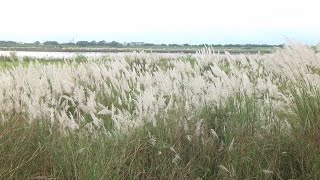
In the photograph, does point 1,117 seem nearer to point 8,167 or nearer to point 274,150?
point 8,167

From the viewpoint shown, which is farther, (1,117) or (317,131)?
(1,117)

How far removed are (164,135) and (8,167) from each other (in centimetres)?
139

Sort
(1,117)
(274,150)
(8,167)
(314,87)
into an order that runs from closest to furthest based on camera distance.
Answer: (8,167) → (274,150) → (314,87) → (1,117)

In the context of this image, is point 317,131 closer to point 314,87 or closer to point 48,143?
point 314,87

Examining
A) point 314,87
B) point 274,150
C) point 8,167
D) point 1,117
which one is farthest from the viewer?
point 1,117

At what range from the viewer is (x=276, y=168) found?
445 cm

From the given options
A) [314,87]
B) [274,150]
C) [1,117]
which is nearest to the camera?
[274,150]

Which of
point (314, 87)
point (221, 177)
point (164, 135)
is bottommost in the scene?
point (221, 177)

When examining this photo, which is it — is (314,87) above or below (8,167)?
above

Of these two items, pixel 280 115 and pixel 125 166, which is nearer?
pixel 125 166

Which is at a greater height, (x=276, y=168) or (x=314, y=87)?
(x=314, y=87)

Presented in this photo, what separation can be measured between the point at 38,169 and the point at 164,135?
45.6 inches

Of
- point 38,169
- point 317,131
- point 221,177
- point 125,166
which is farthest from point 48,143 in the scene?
point 317,131

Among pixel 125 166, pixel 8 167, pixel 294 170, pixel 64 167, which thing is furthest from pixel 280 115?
pixel 8 167
